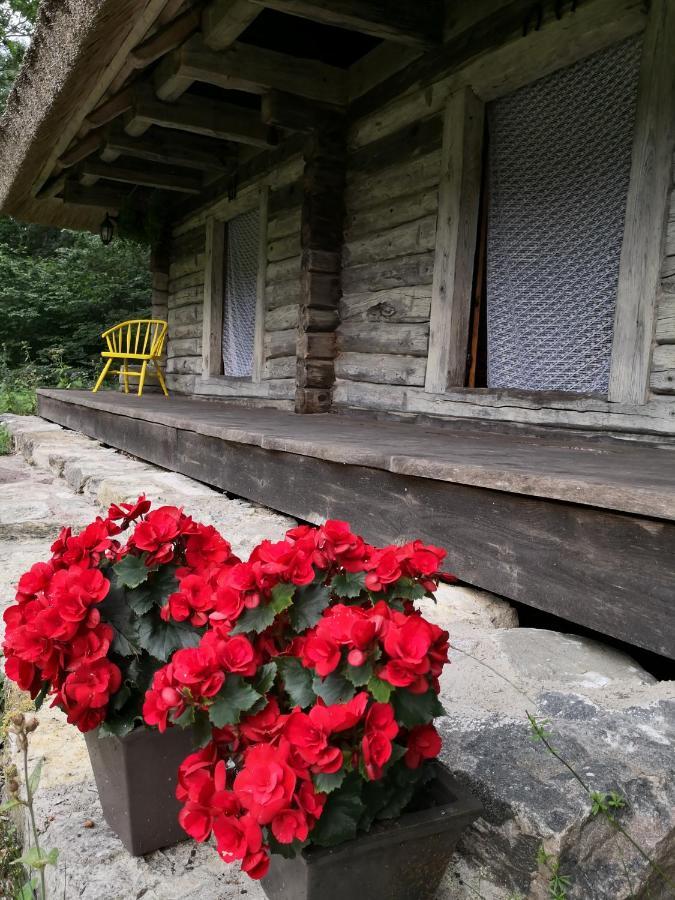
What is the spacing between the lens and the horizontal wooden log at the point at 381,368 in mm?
3867

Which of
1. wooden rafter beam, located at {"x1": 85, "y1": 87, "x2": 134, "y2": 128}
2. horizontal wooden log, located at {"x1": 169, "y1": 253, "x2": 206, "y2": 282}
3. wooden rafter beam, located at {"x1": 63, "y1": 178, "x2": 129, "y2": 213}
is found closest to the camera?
wooden rafter beam, located at {"x1": 85, "y1": 87, "x2": 134, "y2": 128}

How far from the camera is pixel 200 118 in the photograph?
4574mm

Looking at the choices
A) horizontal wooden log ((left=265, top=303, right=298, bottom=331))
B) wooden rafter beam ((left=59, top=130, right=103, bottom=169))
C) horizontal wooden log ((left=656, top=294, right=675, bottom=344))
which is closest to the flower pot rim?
horizontal wooden log ((left=656, top=294, right=675, bottom=344))

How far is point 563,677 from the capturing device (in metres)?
1.40

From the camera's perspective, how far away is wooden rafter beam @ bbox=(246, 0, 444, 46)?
119 inches

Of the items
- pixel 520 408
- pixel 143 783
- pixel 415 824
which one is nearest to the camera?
pixel 415 824

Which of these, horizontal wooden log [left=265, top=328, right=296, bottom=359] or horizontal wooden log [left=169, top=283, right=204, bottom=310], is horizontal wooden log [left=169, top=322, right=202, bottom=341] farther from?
horizontal wooden log [left=265, top=328, right=296, bottom=359]

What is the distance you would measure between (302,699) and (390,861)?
21 cm

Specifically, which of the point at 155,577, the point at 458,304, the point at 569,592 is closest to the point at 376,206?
the point at 458,304

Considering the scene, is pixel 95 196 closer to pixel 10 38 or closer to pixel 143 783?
pixel 143 783

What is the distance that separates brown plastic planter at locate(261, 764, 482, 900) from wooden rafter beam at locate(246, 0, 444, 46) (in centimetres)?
313

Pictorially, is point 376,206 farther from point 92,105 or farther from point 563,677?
point 563,677

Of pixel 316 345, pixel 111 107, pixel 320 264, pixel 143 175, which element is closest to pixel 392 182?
pixel 320 264

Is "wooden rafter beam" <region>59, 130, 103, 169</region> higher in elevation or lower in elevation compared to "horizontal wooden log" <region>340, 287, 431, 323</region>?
higher
